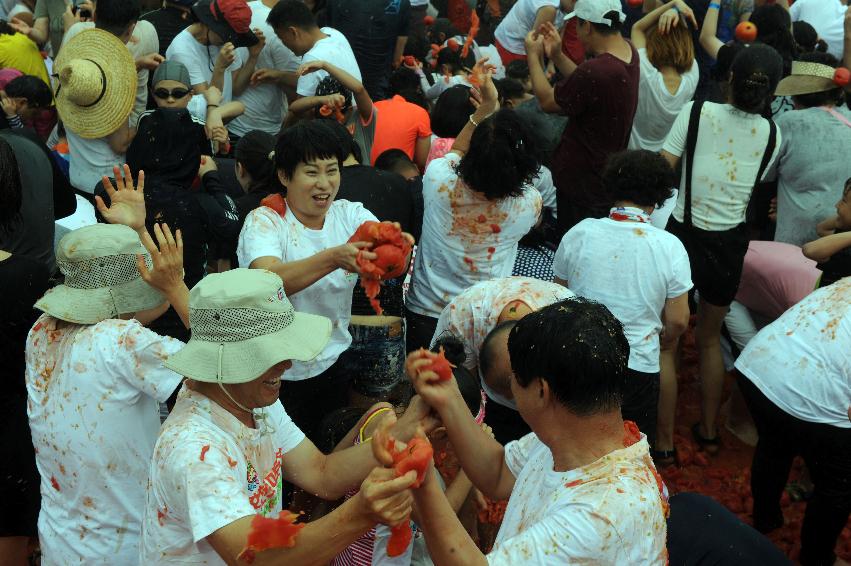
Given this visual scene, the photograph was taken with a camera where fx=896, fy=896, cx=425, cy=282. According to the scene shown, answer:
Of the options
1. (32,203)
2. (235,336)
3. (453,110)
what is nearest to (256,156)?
(32,203)

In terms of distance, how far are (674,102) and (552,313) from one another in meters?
4.08

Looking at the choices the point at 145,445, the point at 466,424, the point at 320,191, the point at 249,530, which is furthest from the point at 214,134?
the point at 249,530

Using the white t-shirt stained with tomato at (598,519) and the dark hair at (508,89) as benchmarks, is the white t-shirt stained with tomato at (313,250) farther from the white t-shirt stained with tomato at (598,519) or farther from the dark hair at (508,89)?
the dark hair at (508,89)

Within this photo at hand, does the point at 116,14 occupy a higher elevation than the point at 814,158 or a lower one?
higher

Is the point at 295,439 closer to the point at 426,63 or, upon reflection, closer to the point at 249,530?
the point at 249,530

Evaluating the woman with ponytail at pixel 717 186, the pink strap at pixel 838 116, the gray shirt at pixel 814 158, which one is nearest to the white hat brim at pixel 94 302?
the woman with ponytail at pixel 717 186

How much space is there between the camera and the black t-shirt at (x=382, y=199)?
4438 mm

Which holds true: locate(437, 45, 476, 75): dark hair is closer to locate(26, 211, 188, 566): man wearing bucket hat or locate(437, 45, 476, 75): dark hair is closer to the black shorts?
the black shorts

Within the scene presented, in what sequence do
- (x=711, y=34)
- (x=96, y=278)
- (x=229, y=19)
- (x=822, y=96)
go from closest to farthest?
(x=96, y=278), (x=822, y=96), (x=229, y=19), (x=711, y=34)

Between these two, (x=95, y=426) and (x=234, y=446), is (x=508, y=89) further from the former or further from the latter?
(x=234, y=446)

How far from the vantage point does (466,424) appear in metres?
2.72

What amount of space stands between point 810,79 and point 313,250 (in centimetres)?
373

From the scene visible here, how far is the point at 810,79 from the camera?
5750 mm

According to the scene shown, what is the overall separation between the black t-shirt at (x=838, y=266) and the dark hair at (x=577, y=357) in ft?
8.28
